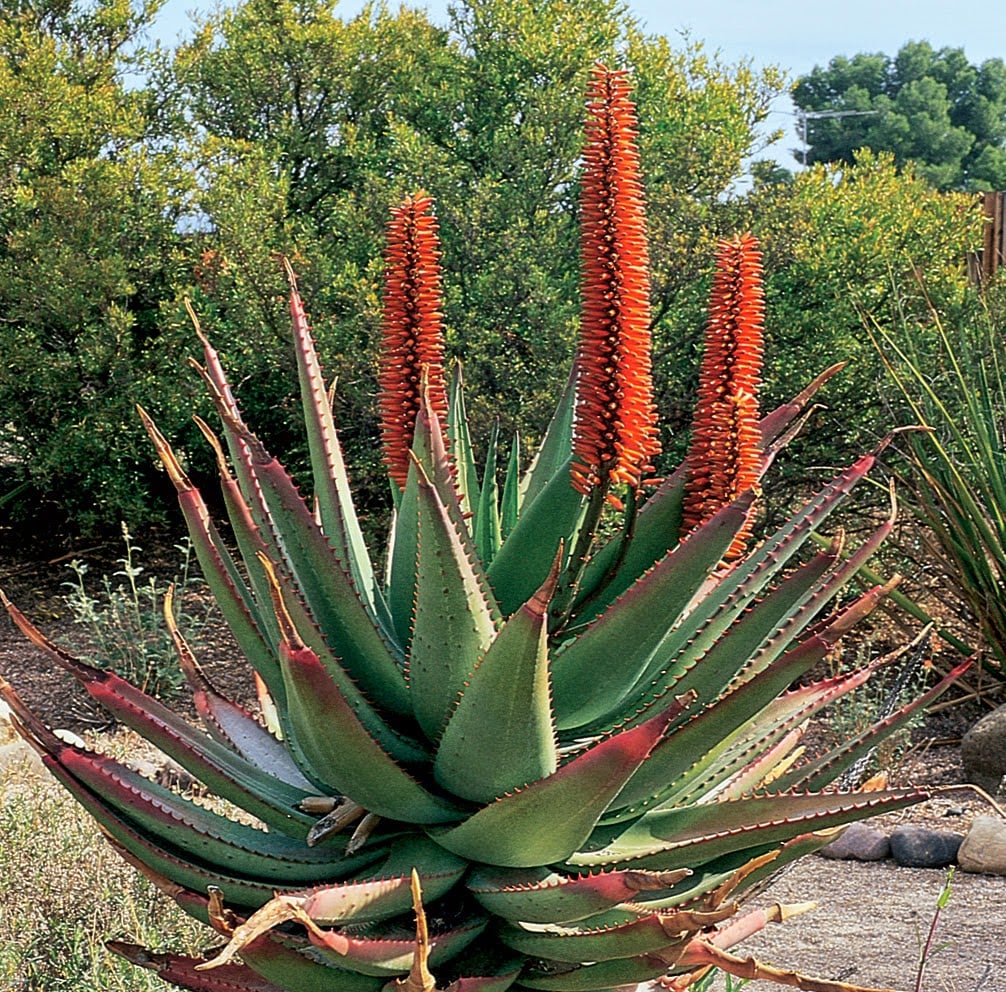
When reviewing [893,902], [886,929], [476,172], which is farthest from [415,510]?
[476,172]

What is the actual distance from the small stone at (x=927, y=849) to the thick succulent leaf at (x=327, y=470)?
3.88 m

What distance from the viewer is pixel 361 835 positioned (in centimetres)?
150

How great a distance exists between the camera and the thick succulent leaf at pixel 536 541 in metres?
1.62

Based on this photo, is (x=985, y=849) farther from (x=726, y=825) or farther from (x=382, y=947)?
(x=382, y=947)

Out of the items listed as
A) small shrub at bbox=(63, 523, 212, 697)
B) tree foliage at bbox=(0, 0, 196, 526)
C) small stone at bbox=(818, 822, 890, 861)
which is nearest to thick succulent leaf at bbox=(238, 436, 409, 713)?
small stone at bbox=(818, 822, 890, 861)

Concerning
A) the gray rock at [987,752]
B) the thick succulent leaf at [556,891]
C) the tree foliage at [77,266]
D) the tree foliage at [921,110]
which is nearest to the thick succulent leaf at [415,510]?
the thick succulent leaf at [556,891]

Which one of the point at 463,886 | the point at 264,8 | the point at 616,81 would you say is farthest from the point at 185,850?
the point at 264,8

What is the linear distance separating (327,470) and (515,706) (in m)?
0.48

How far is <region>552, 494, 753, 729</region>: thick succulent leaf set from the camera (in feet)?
4.66

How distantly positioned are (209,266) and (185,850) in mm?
6874

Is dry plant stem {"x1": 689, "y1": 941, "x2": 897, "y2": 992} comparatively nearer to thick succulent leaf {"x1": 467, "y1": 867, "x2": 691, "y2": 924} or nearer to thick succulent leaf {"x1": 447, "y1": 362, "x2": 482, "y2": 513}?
thick succulent leaf {"x1": 467, "y1": 867, "x2": 691, "y2": 924}

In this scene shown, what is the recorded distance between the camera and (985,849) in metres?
4.79

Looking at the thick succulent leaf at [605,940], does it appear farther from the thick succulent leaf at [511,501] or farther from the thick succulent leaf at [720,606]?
the thick succulent leaf at [511,501]

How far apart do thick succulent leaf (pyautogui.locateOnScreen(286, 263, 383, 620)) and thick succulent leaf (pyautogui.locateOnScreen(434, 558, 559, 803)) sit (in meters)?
0.30
